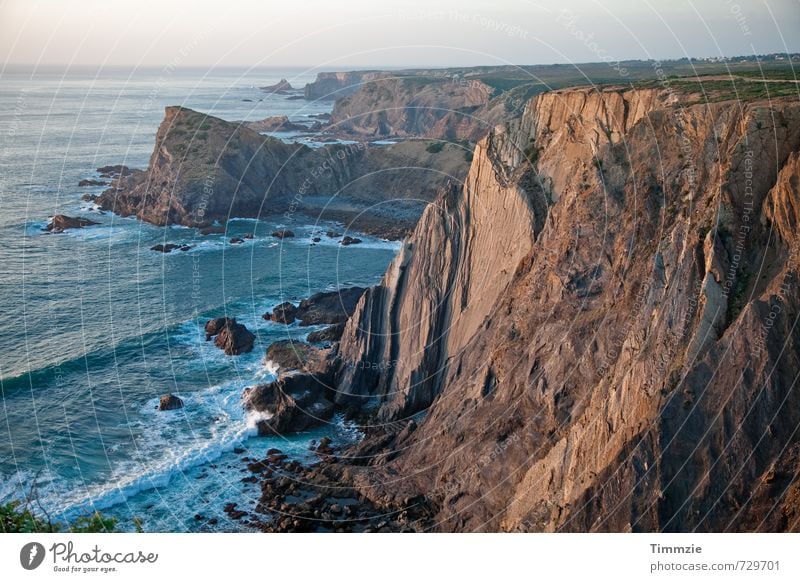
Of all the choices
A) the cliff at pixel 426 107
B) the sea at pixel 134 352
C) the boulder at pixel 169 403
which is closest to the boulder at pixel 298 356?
the sea at pixel 134 352

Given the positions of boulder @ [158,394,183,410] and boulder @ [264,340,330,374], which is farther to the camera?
boulder @ [264,340,330,374]

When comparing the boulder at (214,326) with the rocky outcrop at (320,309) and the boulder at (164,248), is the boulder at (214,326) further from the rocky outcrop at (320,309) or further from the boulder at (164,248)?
the boulder at (164,248)

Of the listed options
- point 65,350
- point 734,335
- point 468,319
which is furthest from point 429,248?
point 65,350

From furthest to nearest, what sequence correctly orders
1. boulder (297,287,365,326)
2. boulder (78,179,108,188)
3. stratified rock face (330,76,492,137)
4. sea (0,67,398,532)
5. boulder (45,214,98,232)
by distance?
stratified rock face (330,76,492,137) → boulder (78,179,108,188) → boulder (45,214,98,232) → boulder (297,287,365,326) → sea (0,67,398,532)

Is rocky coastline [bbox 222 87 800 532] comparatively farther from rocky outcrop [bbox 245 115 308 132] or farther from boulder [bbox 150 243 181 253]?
rocky outcrop [bbox 245 115 308 132]

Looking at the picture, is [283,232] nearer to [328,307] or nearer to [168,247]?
[168,247]

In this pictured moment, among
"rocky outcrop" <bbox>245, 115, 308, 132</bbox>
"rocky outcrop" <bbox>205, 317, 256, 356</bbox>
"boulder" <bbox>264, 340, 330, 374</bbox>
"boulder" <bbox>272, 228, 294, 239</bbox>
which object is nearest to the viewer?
"boulder" <bbox>264, 340, 330, 374</bbox>

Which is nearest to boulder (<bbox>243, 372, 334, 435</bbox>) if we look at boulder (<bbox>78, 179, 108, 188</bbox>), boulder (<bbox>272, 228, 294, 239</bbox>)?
boulder (<bbox>272, 228, 294, 239</bbox>)
